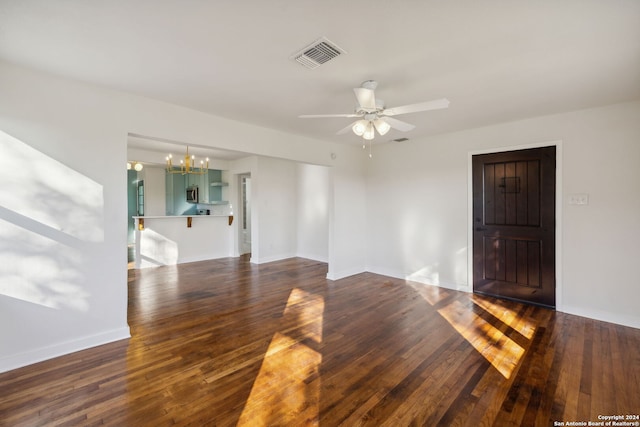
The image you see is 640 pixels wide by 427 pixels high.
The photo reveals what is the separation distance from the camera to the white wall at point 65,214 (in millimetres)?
2324

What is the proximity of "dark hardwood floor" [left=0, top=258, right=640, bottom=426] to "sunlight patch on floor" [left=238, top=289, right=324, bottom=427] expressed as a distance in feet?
0.03

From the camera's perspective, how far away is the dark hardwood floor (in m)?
1.82

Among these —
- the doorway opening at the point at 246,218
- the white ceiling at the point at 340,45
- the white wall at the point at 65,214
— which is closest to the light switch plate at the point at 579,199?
the white ceiling at the point at 340,45

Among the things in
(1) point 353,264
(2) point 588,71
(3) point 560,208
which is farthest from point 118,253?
(3) point 560,208

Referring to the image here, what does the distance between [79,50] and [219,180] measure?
18.4 feet

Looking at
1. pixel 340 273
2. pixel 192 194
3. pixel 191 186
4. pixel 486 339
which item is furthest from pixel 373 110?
pixel 191 186

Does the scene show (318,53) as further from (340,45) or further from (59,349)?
(59,349)

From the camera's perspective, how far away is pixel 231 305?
3.77 meters

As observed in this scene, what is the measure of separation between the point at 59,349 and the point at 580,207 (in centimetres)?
571

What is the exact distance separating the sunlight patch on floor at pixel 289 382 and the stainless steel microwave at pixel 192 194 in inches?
235

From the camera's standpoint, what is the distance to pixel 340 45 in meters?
2.01

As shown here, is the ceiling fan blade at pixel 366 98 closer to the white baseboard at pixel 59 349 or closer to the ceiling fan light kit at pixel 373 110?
the ceiling fan light kit at pixel 373 110

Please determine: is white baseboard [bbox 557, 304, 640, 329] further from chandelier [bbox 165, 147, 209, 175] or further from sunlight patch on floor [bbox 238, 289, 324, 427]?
chandelier [bbox 165, 147, 209, 175]

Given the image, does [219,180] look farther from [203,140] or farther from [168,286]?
[203,140]
